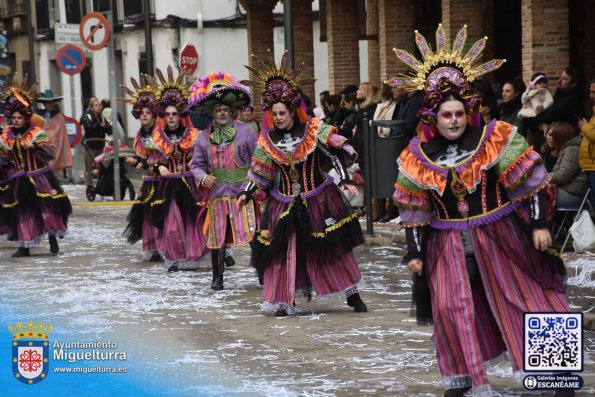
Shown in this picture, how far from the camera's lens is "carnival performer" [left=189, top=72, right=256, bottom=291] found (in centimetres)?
1278

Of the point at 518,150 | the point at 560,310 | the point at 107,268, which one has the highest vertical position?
the point at 518,150

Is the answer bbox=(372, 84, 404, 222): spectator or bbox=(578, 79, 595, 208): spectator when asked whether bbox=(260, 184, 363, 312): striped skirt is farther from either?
bbox=(372, 84, 404, 222): spectator

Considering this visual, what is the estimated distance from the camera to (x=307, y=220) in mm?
10961

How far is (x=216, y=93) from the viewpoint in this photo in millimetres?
12867

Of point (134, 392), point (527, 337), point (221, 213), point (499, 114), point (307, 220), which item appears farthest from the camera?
point (499, 114)

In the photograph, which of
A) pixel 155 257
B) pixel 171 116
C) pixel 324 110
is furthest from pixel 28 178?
pixel 324 110

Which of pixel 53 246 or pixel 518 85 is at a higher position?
pixel 518 85

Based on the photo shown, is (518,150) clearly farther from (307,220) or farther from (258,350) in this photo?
(307,220)

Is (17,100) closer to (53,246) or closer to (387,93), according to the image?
(53,246)

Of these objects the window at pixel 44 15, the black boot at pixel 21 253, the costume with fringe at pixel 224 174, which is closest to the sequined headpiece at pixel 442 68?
the costume with fringe at pixel 224 174

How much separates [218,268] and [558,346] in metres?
5.97

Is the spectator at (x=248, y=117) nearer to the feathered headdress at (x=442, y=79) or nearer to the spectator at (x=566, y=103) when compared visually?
the spectator at (x=566, y=103)

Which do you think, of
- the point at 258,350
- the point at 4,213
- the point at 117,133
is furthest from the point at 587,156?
the point at 117,133

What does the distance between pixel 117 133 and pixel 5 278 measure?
36.1ft
